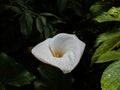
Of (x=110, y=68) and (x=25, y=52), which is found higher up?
(x=110, y=68)

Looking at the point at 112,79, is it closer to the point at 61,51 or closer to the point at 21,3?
the point at 61,51

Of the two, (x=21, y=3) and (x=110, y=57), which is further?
(x=21, y=3)

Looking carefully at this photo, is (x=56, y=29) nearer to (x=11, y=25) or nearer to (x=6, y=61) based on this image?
(x=11, y=25)

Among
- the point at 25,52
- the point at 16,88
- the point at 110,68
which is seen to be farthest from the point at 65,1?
the point at 110,68

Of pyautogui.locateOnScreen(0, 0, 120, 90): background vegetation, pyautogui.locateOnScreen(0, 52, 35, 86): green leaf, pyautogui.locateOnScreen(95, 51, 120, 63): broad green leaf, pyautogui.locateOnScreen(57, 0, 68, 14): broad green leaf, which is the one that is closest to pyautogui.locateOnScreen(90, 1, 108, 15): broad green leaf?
pyautogui.locateOnScreen(0, 0, 120, 90): background vegetation

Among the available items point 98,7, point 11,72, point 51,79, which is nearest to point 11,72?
point 11,72

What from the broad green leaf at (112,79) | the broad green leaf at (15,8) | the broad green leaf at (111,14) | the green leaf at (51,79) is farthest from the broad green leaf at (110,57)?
the broad green leaf at (15,8)
